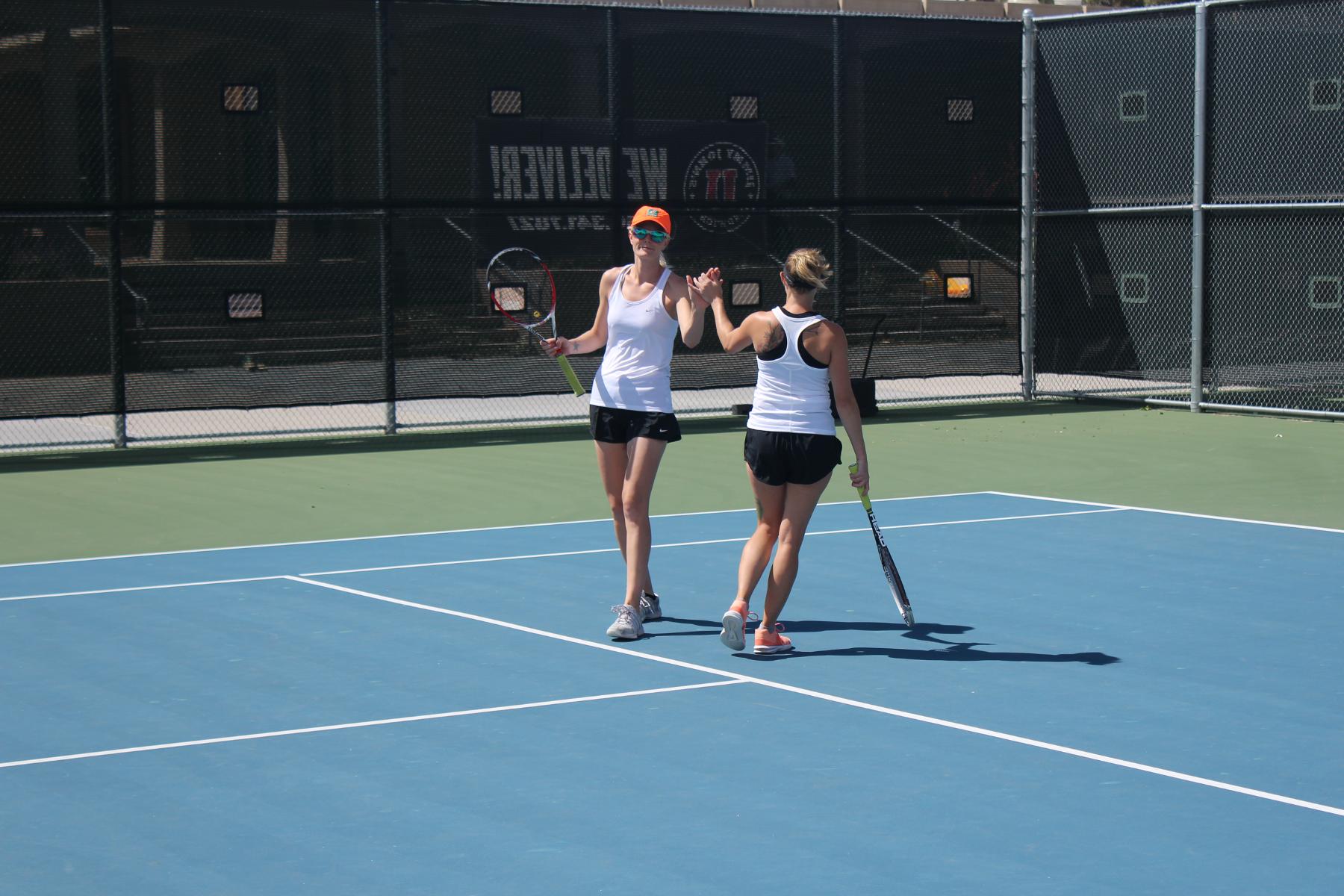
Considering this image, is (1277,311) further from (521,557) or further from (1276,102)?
(521,557)

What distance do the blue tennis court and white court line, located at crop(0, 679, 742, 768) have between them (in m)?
0.02

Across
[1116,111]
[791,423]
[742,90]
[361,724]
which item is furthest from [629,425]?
[1116,111]

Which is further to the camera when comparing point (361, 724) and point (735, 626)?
point (735, 626)

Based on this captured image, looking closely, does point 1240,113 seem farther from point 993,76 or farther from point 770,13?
point 770,13

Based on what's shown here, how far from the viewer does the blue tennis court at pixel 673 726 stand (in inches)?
209

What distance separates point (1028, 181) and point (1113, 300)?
148cm

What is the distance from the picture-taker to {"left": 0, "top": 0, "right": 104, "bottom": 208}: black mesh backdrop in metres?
15.1

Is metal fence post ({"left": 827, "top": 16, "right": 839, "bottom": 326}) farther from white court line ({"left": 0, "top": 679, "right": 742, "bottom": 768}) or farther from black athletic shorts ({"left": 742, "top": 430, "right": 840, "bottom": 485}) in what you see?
white court line ({"left": 0, "top": 679, "right": 742, "bottom": 768})

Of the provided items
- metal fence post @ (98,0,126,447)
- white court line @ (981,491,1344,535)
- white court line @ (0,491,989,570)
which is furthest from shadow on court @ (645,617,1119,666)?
metal fence post @ (98,0,126,447)

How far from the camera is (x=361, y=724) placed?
6891 millimetres

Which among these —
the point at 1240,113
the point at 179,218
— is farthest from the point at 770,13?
the point at 179,218

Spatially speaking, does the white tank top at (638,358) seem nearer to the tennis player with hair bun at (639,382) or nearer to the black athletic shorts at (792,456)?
the tennis player with hair bun at (639,382)

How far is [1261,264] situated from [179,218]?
31.9 feet

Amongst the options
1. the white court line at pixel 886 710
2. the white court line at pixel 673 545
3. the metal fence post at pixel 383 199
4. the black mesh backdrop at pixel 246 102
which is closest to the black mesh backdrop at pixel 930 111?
the metal fence post at pixel 383 199
